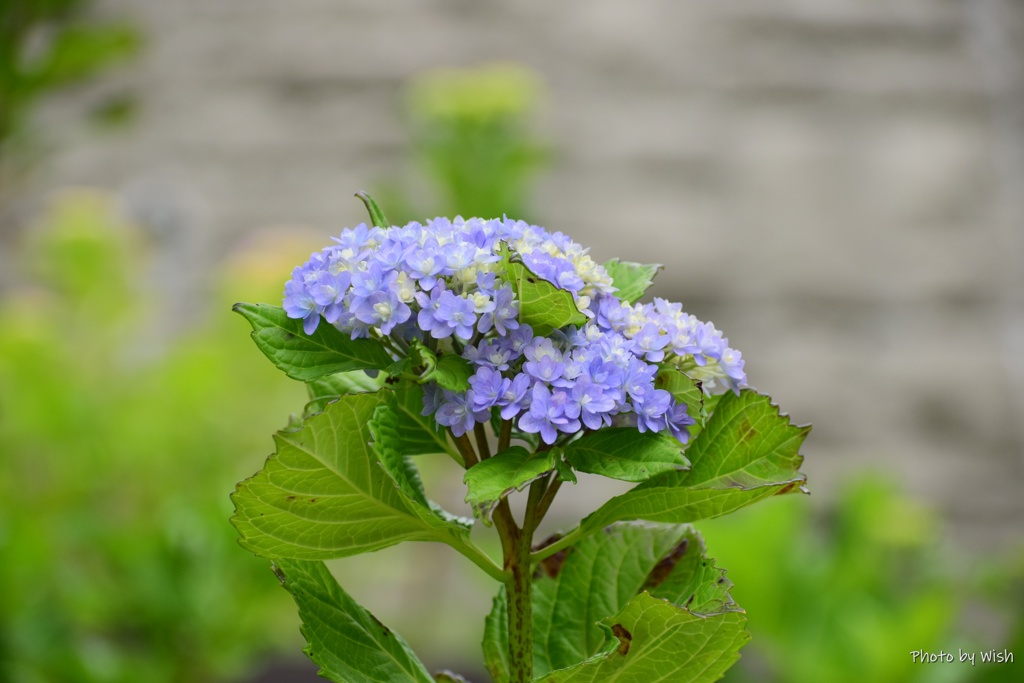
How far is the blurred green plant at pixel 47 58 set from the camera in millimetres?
989

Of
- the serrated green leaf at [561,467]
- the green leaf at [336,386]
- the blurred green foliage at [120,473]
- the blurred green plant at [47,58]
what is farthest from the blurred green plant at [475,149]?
the serrated green leaf at [561,467]

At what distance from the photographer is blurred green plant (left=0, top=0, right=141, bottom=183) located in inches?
38.9

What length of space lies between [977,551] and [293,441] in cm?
250

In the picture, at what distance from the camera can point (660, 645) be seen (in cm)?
38

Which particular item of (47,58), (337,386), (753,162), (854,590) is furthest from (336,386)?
Result: (753,162)

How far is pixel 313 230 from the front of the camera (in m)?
2.51

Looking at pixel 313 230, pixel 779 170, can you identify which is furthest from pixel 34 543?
pixel 779 170

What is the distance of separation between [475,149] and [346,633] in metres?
1.41

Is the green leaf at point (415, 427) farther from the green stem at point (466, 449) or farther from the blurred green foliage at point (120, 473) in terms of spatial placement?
the blurred green foliage at point (120, 473)

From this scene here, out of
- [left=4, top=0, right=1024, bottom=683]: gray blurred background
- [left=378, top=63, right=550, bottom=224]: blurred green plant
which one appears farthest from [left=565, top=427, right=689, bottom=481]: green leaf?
[left=4, top=0, right=1024, bottom=683]: gray blurred background

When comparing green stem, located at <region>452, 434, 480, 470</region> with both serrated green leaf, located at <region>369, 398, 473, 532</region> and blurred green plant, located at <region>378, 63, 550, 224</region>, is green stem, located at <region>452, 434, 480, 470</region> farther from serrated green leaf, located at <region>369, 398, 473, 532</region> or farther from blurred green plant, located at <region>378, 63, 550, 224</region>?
blurred green plant, located at <region>378, 63, 550, 224</region>

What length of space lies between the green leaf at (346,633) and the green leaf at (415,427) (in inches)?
2.7

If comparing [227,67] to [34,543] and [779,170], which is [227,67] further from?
[34,543]

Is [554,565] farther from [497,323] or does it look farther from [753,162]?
[753,162]
